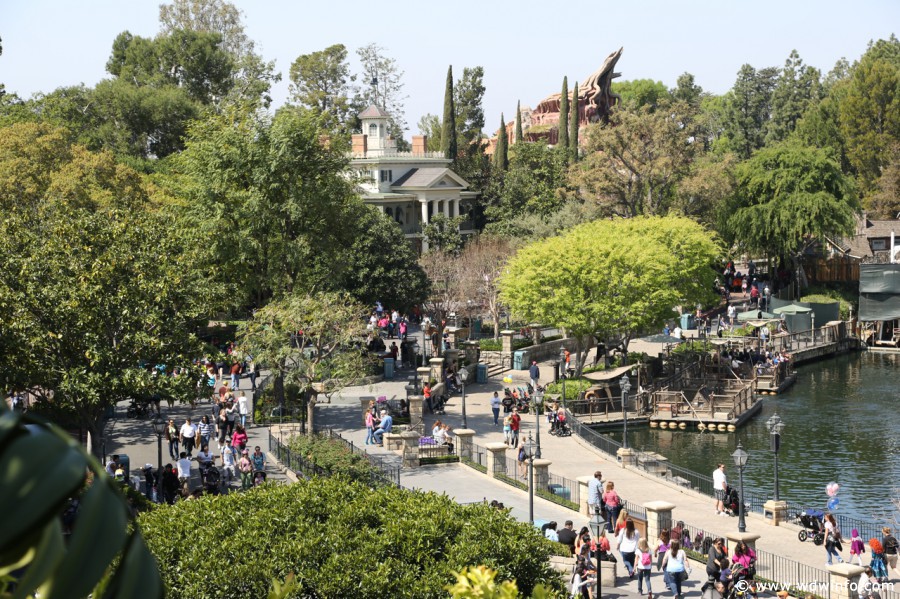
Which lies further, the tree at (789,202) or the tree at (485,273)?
the tree at (789,202)

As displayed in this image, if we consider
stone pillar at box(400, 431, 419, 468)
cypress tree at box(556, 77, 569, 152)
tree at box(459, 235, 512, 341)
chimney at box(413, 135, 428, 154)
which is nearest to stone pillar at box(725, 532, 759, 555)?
stone pillar at box(400, 431, 419, 468)

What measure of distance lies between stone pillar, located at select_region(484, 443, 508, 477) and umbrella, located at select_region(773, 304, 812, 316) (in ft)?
108

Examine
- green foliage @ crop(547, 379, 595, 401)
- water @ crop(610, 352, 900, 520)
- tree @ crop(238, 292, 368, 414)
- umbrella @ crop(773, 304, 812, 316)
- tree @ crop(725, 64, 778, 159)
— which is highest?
tree @ crop(725, 64, 778, 159)

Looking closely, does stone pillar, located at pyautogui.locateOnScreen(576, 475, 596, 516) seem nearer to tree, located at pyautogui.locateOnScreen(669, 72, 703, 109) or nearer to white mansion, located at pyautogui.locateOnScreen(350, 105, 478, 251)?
white mansion, located at pyautogui.locateOnScreen(350, 105, 478, 251)

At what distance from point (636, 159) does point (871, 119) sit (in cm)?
3025

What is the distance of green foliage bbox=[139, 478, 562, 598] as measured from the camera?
17.2 metres

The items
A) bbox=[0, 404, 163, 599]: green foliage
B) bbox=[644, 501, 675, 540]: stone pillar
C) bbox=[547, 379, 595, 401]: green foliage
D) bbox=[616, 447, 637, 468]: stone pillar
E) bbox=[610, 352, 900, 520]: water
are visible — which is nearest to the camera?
bbox=[0, 404, 163, 599]: green foliage

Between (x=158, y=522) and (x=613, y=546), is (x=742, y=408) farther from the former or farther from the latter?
(x=158, y=522)

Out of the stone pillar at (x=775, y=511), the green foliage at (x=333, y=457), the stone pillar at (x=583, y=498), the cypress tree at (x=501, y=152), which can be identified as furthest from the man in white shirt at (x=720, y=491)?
the cypress tree at (x=501, y=152)

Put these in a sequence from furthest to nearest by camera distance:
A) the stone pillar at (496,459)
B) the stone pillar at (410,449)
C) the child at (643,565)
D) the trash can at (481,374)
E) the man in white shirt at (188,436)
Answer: the trash can at (481,374) < the stone pillar at (410,449) < the stone pillar at (496,459) < the man in white shirt at (188,436) < the child at (643,565)

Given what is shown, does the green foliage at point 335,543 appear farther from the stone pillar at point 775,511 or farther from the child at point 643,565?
the stone pillar at point 775,511

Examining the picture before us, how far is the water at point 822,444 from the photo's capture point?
34688 mm

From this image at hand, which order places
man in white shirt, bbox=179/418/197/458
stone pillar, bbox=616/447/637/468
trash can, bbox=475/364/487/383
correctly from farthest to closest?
trash can, bbox=475/364/487/383 < stone pillar, bbox=616/447/637/468 < man in white shirt, bbox=179/418/197/458

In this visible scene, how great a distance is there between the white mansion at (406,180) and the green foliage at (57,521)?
246ft
